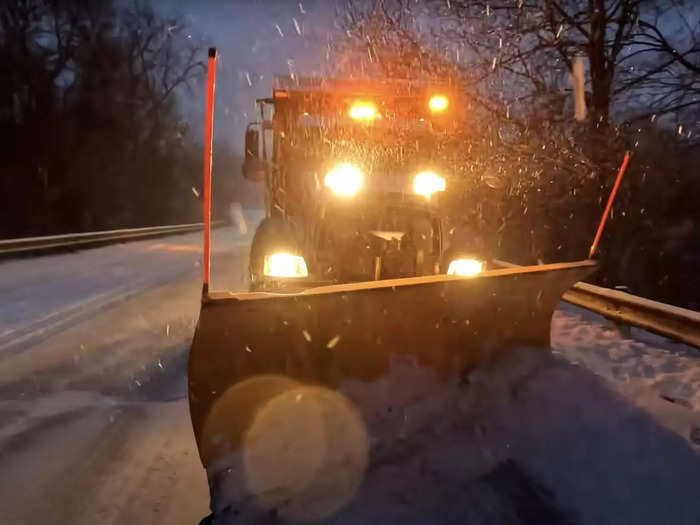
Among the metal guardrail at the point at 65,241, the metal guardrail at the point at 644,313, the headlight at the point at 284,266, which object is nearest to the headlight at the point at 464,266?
the metal guardrail at the point at 644,313

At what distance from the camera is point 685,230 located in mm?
17578

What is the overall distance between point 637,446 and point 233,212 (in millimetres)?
59431

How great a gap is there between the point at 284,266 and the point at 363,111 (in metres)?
1.98

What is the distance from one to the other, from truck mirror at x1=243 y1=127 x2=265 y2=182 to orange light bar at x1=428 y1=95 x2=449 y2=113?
1860 mm

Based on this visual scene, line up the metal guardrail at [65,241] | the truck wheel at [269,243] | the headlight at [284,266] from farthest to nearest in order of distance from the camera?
1. the metal guardrail at [65,241]
2. the truck wheel at [269,243]
3. the headlight at [284,266]

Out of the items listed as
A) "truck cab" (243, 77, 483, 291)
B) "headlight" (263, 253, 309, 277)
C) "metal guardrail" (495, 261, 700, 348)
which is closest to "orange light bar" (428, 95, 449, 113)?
"truck cab" (243, 77, 483, 291)

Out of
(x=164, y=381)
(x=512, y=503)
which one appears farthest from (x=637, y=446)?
(x=164, y=381)

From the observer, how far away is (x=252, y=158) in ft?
18.6

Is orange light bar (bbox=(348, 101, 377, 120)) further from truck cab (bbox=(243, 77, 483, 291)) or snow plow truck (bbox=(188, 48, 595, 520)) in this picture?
snow plow truck (bbox=(188, 48, 595, 520))

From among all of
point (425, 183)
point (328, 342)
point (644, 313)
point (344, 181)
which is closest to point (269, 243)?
point (344, 181)

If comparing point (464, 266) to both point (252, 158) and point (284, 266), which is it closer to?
Result: point (284, 266)

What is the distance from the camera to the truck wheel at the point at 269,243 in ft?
16.8

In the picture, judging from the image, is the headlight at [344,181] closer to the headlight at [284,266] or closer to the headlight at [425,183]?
the headlight at [425,183]

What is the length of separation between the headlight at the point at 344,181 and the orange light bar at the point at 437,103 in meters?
1.19
